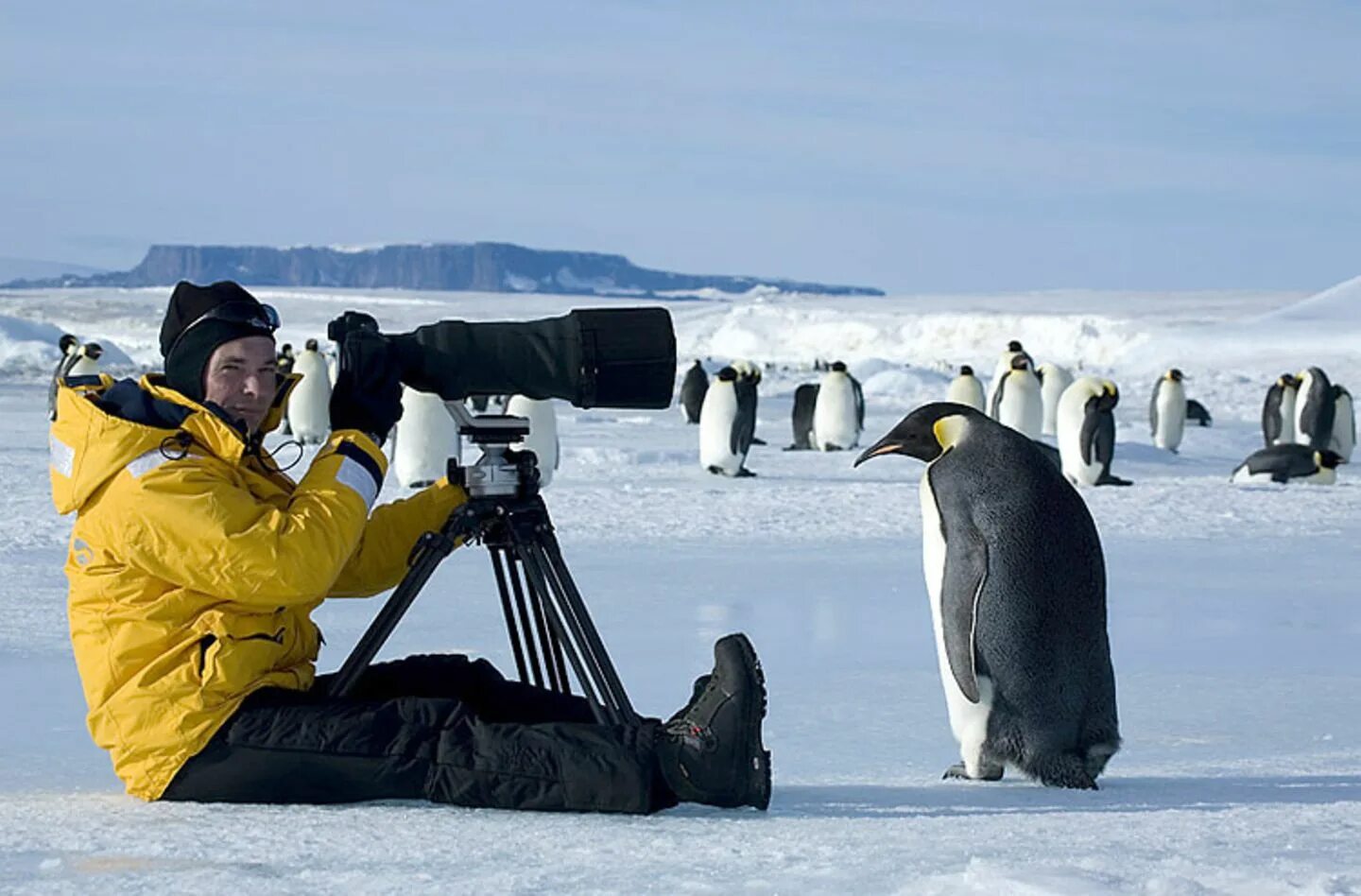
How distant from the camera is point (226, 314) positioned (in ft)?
8.57

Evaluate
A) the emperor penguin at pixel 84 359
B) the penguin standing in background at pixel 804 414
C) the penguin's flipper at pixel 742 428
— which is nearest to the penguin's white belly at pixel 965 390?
the penguin standing in background at pixel 804 414

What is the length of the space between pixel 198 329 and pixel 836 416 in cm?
1307

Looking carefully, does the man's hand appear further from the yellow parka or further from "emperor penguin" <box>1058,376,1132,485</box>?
"emperor penguin" <box>1058,376,1132,485</box>

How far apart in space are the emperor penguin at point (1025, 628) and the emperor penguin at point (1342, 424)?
1347 centimetres

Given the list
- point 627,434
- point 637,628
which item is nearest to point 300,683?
point 637,628

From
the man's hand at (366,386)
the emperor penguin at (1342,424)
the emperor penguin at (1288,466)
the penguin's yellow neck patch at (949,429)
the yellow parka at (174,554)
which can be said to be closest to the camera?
the yellow parka at (174,554)

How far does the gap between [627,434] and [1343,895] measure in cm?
1482

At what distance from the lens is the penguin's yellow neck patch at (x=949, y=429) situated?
11.3ft

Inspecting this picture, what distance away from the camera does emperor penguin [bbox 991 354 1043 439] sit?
1471cm

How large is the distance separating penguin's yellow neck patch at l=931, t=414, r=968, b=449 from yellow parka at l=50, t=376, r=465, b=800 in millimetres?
1247

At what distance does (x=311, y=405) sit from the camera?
15352 millimetres

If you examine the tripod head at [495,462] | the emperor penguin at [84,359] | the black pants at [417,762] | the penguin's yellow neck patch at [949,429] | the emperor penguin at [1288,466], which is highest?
the penguin's yellow neck patch at [949,429]

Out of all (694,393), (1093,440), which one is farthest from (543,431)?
(694,393)

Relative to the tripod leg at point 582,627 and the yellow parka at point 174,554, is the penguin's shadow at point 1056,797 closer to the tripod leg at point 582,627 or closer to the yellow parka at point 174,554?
the tripod leg at point 582,627
